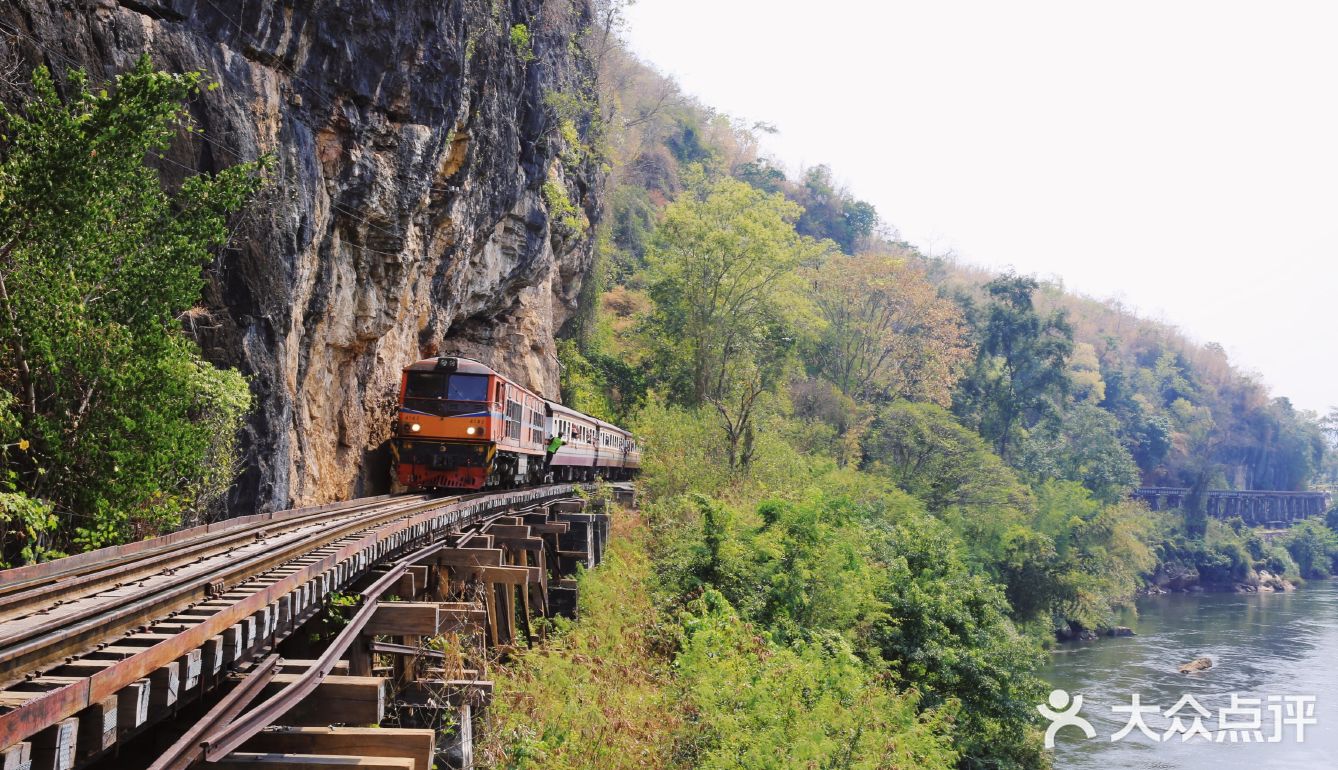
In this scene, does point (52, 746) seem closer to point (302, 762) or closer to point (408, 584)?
point (302, 762)

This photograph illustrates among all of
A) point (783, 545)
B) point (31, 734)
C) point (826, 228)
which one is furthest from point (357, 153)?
point (826, 228)

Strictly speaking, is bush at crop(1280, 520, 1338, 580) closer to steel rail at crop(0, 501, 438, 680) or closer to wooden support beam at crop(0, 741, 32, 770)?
steel rail at crop(0, 501, 438, 680)

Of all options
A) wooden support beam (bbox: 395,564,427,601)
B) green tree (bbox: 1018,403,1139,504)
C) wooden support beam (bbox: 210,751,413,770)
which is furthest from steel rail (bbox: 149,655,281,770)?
green tree (bbox: 1018,403,1139,504)

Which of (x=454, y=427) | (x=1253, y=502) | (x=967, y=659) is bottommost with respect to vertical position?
(x=967, y=659)

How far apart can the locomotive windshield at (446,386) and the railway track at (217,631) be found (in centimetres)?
588

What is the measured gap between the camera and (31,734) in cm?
350

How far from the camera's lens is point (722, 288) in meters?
33.9

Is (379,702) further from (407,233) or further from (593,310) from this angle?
(593,310)

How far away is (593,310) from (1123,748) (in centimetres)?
2558

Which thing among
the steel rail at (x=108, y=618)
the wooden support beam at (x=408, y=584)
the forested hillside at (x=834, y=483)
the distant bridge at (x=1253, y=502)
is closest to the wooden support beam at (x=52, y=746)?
the steel rail at (x=108, y=618)

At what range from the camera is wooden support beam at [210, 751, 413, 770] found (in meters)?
5.15

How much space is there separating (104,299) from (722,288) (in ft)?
84.4

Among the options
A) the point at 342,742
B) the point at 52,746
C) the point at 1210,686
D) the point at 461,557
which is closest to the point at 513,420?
the point at 461,557

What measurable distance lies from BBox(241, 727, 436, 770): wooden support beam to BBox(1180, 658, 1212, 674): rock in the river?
2968 cm
